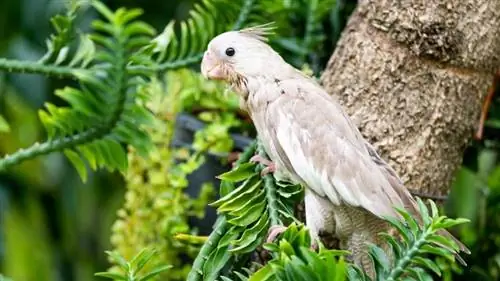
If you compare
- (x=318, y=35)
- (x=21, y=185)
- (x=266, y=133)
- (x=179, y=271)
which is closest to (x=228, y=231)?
(x=266, y=133)

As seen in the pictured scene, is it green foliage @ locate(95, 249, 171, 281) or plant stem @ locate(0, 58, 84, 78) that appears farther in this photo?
plant stem @ locate(0, 58, 84, 78)

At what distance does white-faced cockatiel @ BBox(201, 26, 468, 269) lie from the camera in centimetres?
75

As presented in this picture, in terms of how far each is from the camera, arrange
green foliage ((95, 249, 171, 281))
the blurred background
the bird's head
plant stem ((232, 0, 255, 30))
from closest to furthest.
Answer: green foliage ((95, 249, 171, 281))
the bird's head
plant stem ((232, 0, 255, 30))
the blurred background

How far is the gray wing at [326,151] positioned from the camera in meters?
0.74

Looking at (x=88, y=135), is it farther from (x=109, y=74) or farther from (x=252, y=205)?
(x=252, y=205)

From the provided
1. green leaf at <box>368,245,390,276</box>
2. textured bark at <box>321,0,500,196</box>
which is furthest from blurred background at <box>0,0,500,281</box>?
green leaf at <box>368,245,390,276</box>

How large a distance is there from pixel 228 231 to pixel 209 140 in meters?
0.31

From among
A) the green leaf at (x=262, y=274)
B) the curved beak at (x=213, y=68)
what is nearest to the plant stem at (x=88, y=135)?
the curved beak at (x=213, y=68)

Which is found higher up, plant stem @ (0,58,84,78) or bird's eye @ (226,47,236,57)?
plant stem @ (0,58,84,78)

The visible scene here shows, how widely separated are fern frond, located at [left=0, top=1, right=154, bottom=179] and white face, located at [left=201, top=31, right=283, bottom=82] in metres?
0.13

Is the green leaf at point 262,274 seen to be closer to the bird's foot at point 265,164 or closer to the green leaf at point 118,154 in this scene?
the bird's foot at point 265,164

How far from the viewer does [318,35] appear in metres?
1.16

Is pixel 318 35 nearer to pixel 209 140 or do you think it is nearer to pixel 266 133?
pixel 209 140

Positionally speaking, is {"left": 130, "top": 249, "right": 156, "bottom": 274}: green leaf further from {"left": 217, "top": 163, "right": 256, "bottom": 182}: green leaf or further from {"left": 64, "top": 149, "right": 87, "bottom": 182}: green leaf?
{"left": 64, "top": 149, "right": 87, "bottom": 182}: green leaf
